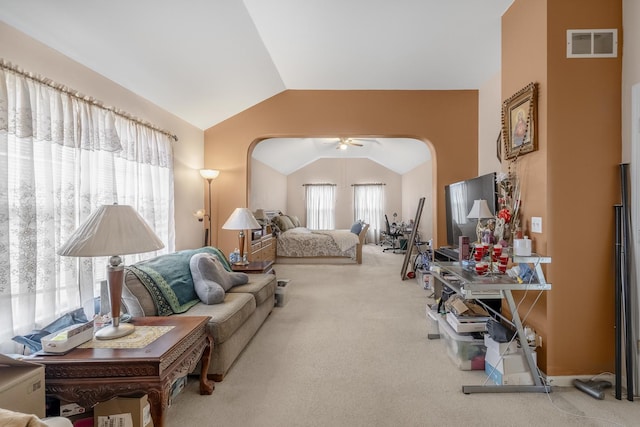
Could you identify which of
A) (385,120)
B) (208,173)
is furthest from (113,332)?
(385,120)

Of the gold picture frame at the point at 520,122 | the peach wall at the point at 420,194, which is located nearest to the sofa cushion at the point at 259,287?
the gold picture frame at the point at 520,122

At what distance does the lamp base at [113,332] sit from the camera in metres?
1.67

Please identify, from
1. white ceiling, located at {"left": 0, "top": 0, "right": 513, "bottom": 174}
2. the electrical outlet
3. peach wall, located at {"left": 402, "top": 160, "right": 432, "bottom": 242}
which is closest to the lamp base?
white ceiling, located at {"left": 0, "top": 0, "right": 513, "bottom": 174}

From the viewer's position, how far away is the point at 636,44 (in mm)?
1987

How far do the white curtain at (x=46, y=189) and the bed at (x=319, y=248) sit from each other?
4375 millimetres

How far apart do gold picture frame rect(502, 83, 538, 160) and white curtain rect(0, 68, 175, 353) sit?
3340 millimetres

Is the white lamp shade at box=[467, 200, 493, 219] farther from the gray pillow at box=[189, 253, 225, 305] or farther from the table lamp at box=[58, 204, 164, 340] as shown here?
the table lamp at box=[58, 204, 164, 340]

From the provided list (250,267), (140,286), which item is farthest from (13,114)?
(250,267)

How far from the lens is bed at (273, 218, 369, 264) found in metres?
6.68

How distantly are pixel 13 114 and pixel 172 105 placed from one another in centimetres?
181

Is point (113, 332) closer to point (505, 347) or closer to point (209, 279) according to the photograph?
point (209, 279)

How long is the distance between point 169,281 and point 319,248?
4407mm

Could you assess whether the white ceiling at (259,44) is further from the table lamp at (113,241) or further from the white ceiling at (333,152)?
the white ceiling at (333,152)

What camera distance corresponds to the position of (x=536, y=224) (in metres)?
2.21
